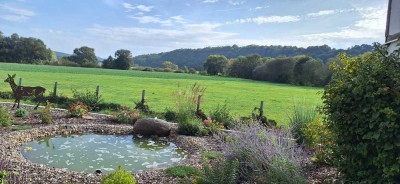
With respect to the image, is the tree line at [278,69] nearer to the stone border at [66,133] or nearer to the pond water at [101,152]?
the stone border at [66,133]

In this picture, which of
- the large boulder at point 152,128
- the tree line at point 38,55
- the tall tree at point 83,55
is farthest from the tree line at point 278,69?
the large boulder at point 152,128

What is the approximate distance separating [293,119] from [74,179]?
505cm

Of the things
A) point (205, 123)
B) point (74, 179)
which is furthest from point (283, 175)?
point (205, 123)

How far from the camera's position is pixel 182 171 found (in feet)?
19.5

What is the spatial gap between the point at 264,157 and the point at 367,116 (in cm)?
199

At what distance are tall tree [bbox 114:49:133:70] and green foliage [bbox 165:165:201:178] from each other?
74701 millimetres

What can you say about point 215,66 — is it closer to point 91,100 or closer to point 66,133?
point 91,100

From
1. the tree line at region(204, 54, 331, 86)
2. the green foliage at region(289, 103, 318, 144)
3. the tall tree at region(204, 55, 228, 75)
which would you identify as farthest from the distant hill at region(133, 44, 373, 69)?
the green foliage at region(289, 103, 318, 144)

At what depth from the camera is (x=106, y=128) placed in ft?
32.5

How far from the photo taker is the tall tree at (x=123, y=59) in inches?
3095

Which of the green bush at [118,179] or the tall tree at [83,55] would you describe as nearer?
the green bush at [118,179]

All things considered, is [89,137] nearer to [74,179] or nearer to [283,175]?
[74,179]

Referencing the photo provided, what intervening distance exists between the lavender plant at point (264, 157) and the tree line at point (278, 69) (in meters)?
54.3

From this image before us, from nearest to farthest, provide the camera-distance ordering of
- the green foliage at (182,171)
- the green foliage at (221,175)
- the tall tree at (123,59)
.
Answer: the green foliage at (221,175) < the green foliage at (182,171) < the tall tree at (123,59)
